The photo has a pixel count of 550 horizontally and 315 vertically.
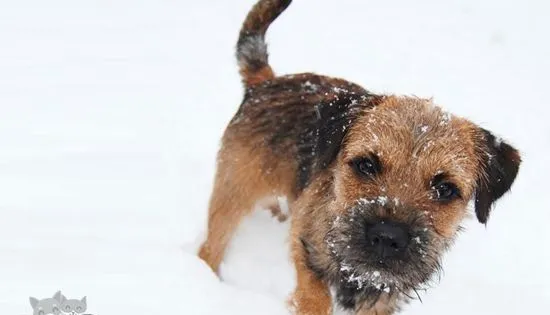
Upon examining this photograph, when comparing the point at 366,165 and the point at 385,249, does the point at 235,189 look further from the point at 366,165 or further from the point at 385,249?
the point at 385,249

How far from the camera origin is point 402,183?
10.3ft

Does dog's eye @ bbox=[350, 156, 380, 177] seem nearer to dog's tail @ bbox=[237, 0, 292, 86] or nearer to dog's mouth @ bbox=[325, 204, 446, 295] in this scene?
dog's mouth @ bbox=[325, 204, 446, 295]

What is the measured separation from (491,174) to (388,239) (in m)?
0.93

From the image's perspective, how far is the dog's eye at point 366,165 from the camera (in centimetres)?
322

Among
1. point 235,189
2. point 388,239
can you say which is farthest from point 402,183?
point 235,189

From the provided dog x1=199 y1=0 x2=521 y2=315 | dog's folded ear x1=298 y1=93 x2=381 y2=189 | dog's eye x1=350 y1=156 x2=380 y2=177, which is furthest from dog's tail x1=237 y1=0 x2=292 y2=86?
dog's eye x1=350 y1=156 x2=380 y2=177

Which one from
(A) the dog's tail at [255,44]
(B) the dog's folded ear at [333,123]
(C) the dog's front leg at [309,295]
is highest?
(A) the dog's tail at [255,44]

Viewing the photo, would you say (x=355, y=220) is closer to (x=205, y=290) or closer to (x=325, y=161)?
(x=325, y=161)

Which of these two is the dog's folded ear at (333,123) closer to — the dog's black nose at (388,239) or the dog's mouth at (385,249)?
the dog's mouth at (385,249)

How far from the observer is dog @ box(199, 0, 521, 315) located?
3.06 meters

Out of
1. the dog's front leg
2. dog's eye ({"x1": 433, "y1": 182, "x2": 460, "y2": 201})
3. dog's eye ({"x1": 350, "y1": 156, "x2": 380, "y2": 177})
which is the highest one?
dog's eye ({"x1": 350, "y1": 156, "x2": 380, "y2": 177})

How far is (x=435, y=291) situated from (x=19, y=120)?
3.46 m

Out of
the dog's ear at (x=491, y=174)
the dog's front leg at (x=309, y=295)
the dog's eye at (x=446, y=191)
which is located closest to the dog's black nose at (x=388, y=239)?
the dog's eye at (x=446, y=191)

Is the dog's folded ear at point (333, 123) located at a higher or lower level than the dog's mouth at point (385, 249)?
higher
